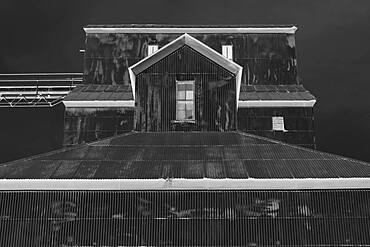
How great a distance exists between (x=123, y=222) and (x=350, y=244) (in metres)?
7.40

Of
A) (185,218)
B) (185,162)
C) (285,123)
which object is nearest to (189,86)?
(185,162)

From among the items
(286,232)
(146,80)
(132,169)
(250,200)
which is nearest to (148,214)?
(132,169)

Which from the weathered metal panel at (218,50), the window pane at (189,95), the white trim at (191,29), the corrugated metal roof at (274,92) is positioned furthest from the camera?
the white trim at (191,29)

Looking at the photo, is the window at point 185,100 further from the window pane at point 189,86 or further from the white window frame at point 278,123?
the white window frame at point 278,123

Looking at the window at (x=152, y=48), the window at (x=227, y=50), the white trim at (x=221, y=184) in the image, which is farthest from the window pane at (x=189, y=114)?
the window at (x=152, y=48)

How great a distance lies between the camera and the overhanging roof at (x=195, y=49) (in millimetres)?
21625

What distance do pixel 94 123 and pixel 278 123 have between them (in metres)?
11.5

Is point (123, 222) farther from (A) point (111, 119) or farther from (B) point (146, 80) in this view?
(A) point (111, 119)

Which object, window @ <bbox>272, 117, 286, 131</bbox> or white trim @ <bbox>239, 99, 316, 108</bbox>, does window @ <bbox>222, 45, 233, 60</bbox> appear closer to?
white trim @ <bbox>239, 99, 316, 108</bbox>

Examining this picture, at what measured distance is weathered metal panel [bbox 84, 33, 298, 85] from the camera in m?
29.9

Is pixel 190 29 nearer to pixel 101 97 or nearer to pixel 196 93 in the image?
pixel 101 97

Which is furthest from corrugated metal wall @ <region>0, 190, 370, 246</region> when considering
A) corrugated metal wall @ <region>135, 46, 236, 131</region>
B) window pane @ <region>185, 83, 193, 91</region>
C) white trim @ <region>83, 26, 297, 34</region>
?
white trim @ <region>83, 26, 297, 34</region>

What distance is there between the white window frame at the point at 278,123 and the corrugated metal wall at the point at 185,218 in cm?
1239

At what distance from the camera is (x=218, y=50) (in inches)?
1203
